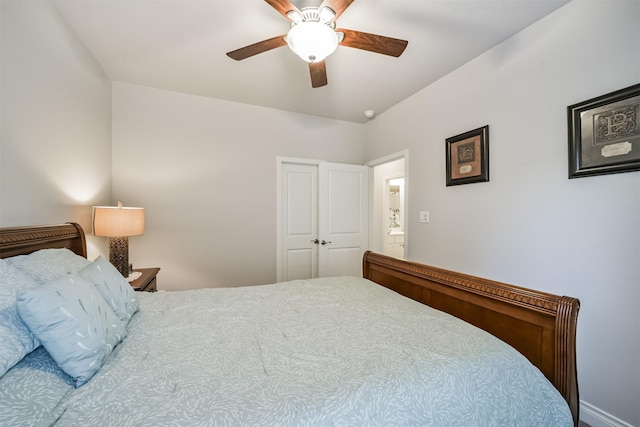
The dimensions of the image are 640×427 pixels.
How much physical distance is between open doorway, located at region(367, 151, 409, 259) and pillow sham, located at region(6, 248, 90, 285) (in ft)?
10.4

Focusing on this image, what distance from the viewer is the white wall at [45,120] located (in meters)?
1.30

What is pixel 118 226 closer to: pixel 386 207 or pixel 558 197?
pixel 558 197

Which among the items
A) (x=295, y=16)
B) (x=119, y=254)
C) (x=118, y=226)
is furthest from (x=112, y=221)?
(x=295, y=16)

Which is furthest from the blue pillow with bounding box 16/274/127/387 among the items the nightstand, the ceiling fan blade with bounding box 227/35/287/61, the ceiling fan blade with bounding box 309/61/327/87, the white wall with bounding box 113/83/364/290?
the white wall with bounding box 113/83/364/290

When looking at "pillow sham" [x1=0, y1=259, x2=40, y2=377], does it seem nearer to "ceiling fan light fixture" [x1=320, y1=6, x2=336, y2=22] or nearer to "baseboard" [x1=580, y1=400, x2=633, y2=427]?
"ceiling fan light fixture" [x1=320, y1=6, x2=336, y2=22]

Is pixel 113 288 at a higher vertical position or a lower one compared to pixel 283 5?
lower

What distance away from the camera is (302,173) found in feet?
11.6

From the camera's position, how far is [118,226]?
205 centimetres

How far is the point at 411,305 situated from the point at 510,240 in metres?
1.10

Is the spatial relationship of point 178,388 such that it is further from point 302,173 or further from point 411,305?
point 302,173

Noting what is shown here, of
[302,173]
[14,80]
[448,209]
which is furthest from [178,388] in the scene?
[302,173]

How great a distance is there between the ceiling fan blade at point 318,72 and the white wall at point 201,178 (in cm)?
143

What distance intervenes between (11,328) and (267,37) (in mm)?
2176

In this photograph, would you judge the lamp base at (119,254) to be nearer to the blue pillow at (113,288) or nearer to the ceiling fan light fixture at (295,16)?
the blue pillow at (113,288)
